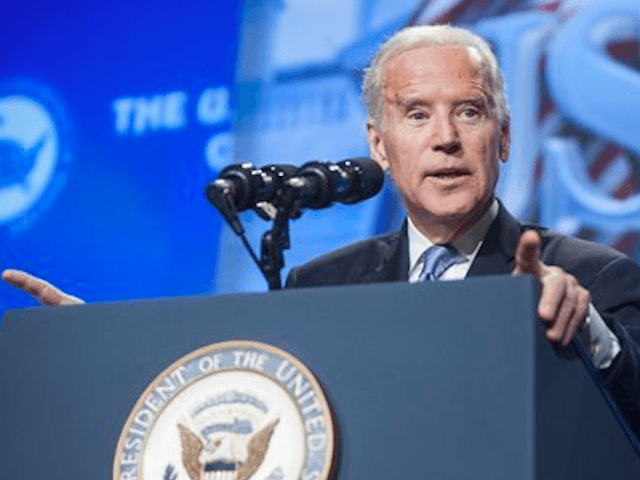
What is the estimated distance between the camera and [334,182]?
1708mm

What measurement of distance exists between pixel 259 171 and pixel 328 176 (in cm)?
9

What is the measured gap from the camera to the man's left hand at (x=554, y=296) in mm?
1384

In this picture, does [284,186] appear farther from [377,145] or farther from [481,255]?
[377,145]

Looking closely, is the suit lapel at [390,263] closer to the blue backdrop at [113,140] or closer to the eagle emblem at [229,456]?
the eagle emblem at [229,456]

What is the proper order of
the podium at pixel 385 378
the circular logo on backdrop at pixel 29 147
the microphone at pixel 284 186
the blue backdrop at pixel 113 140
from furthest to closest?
the circular logo on backdrop at pixel 29 147 < the blue backdrop at pixel 113 140 < the microphone at pixel 284 186 < the podium at pixel 385 378

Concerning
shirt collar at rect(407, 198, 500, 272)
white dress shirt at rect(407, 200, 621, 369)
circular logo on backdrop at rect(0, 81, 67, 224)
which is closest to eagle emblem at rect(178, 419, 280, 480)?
white dress shirt at rect(407, 200, 621, 369)

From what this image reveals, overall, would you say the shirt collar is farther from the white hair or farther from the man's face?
the white hair

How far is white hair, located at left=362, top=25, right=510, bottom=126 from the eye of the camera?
215 centimetres

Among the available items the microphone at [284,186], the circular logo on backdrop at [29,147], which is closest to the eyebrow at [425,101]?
the microphone at [284,186]

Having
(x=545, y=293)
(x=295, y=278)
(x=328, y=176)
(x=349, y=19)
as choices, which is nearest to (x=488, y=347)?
(x=545, y=293)

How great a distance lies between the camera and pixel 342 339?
56.8 inches

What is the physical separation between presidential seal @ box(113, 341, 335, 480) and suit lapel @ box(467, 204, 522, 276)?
2.38ft

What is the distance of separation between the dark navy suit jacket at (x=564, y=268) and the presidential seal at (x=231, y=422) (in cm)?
41

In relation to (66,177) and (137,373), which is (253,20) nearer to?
(66,177)
